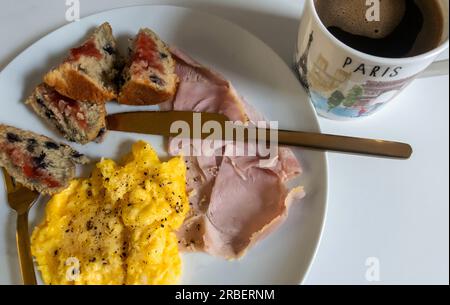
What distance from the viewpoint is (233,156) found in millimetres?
999

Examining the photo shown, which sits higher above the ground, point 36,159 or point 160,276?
point 36,159

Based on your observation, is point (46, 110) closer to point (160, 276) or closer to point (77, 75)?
point (77, 75)

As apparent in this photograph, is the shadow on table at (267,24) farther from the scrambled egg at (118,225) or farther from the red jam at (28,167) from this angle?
the red jam at (28,167)

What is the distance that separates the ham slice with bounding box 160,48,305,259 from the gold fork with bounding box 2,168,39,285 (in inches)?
12.2

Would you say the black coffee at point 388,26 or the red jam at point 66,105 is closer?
the black coffee at point 388,26

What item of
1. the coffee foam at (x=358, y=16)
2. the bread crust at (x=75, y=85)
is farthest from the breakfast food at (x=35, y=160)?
the coffee foam at (x=358, y=16)

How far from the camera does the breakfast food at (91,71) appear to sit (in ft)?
3.12

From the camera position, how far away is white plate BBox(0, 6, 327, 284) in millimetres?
916

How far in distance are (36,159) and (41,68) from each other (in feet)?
0.71

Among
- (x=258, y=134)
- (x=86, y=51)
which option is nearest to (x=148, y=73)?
(x=86, y=51)

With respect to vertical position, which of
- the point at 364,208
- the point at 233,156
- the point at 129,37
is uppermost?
the point at 129,37

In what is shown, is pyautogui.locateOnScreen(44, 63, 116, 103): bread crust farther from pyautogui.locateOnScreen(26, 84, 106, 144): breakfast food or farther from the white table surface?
the white table surface
